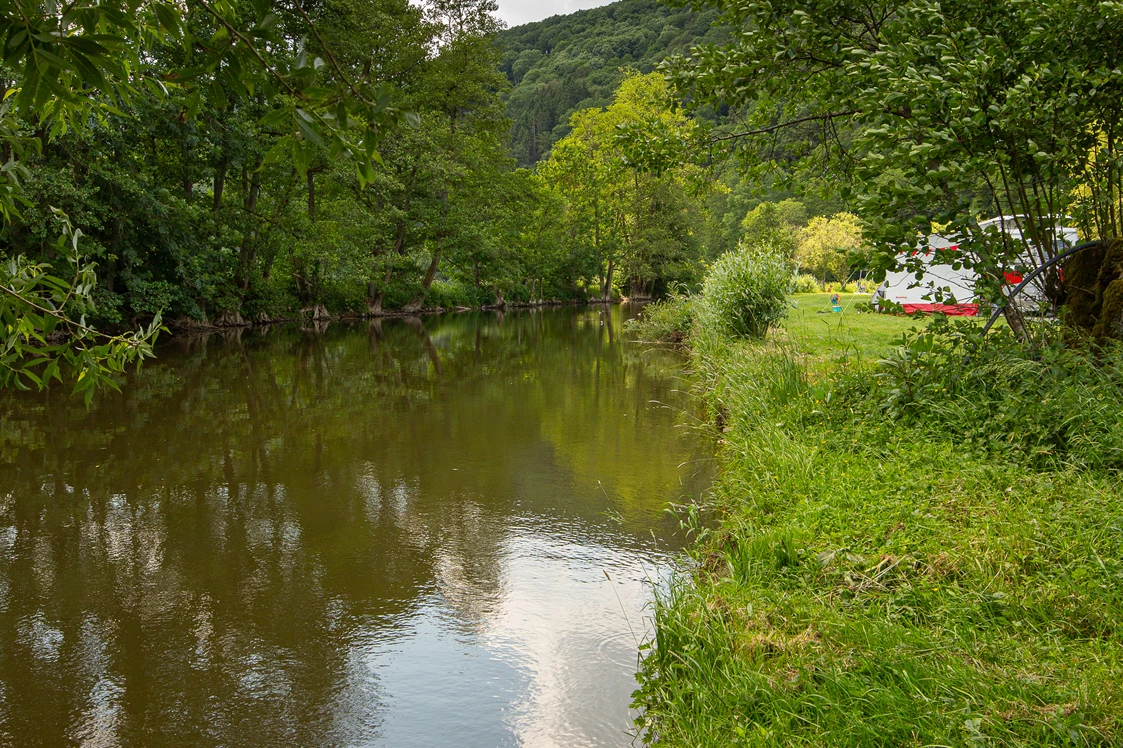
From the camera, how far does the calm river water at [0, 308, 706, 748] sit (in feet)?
11.0

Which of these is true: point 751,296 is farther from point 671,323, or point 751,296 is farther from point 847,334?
point 671,323

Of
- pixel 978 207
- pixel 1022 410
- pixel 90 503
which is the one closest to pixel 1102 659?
pixel 1022 410

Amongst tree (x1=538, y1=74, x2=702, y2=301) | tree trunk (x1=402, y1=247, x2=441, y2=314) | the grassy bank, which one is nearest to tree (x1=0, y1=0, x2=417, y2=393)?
the grassy bank

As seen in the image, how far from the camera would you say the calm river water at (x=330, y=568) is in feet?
11.0

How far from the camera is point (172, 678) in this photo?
139 inches

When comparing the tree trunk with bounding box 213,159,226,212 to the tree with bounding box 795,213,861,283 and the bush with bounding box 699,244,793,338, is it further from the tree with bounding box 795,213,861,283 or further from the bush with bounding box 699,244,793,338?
the tree with bounding box 795,213,861,283

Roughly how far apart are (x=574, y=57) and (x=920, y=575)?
378 feet

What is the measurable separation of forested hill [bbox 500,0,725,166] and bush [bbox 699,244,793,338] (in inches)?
2679

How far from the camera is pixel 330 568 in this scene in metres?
4.84

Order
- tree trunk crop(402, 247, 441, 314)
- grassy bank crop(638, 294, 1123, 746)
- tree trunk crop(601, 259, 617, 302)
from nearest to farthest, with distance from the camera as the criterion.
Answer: grassy bank crop(638, 294, 1123, 746)
tree trunk crop(402, 247, 441, 314)
tree trunk crop(601, 259, 617, 302)

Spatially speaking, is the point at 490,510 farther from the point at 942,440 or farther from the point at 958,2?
the point at 958,2

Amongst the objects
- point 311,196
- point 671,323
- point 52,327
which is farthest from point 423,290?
point 52,327

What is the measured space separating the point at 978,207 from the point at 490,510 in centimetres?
455

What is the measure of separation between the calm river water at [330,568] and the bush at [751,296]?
9.07 ft
